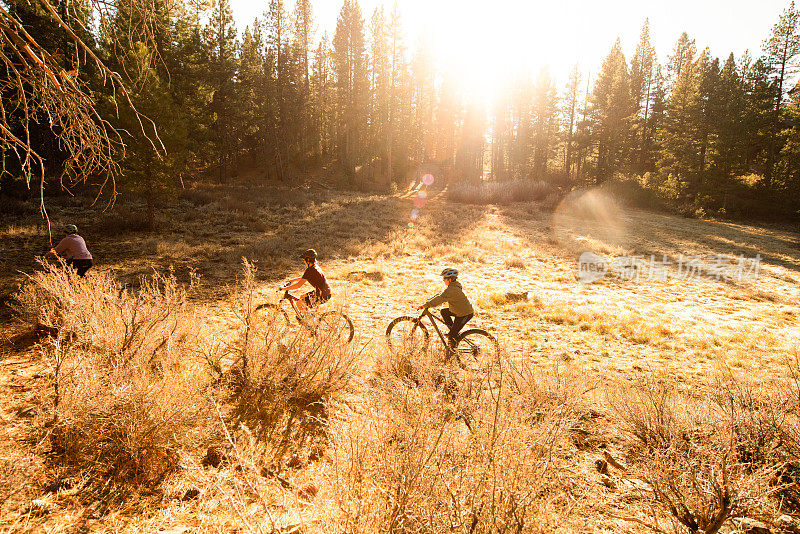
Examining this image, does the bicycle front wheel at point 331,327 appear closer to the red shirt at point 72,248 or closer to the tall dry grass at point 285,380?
the tall dry grass at point 285,380

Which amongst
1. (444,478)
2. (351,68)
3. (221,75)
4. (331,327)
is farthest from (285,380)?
(351,68)

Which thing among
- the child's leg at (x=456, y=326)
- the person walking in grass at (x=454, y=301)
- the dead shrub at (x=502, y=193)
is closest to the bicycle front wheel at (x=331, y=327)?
the person walking in grass at (x=454, y=301)

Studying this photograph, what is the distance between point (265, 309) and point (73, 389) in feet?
10.3

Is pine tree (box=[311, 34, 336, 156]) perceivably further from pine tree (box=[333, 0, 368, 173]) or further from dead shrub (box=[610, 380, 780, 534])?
dead shrub (box=[610, 380, 780, 534])

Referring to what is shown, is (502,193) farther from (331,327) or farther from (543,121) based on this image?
(331,327)

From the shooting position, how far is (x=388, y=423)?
2.79 metres

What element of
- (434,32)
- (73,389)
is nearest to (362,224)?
(73,389)

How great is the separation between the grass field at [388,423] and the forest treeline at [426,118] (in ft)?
39.4

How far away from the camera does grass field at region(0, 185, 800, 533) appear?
223cm

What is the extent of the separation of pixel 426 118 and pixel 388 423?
164 feet

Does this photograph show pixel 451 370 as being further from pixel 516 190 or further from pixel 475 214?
pixel 516 190

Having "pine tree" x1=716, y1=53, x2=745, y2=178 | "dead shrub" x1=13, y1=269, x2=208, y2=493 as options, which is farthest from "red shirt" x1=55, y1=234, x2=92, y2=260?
"pine tree" x1=716, y1=53, x2=745, y2=178

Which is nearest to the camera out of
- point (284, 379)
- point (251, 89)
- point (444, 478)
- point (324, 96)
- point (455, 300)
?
point (444, 478)

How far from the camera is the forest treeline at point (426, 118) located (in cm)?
1966
